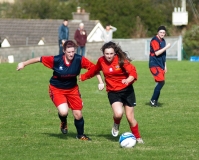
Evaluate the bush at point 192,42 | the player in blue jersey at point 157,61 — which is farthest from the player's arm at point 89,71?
the bush at point 192,42

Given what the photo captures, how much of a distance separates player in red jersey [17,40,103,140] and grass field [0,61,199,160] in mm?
418

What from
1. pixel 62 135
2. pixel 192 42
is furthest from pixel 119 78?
pixel 192 42

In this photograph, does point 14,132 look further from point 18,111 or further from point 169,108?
point 169,108

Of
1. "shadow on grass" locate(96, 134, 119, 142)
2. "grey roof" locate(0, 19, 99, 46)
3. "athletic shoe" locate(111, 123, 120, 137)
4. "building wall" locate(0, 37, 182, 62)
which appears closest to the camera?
"athletic shoe" locate(111, 123, 120, 137)

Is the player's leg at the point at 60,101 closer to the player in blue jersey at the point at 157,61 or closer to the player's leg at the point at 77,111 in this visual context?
the player's leg at the point at 77,111

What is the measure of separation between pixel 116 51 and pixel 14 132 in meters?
2.58

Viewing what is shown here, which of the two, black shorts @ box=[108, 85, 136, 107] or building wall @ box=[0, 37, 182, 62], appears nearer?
black shorts @ box=[108, 85, 136, 107]

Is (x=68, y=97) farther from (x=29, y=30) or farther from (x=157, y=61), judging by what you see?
(x=29, y=30)

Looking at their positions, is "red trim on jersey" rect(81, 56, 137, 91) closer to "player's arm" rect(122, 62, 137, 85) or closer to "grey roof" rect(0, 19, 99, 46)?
"player's arm" rect(122, 62, 137, 85)

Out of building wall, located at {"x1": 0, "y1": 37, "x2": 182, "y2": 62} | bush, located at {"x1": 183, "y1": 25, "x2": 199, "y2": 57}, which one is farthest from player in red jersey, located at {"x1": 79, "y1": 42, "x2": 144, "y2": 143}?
bush, located at {"x1": 183, "y1": 25, "x2": 199, "y2": 57}

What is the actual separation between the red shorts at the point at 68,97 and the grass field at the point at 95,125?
22.1 inches

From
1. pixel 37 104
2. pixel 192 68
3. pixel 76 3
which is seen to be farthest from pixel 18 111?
pixel 76 3

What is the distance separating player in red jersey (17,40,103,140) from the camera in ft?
31.9

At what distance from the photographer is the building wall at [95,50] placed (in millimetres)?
32312
